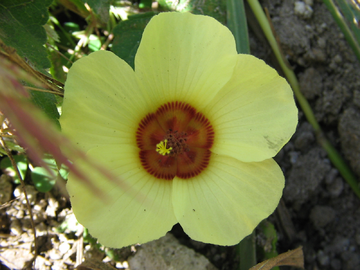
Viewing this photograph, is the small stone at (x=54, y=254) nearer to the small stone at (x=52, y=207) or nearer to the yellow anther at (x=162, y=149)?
the small stone at (x=52, y=207)

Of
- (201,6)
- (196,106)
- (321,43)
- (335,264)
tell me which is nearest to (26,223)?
(196,106)

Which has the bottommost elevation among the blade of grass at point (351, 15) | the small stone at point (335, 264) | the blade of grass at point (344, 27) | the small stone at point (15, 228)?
the small stone at point (15, 228)

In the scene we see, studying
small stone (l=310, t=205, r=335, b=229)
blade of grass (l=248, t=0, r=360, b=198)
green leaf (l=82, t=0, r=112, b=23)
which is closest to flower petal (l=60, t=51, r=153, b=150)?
green leaf (l=82, t=0, r=112, b=23)

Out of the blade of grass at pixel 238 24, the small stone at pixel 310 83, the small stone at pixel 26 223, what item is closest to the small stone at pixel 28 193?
the small stone at pixel 26 223

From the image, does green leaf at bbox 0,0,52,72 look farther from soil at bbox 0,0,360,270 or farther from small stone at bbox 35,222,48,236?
small stone at bbox 35,222,48,236

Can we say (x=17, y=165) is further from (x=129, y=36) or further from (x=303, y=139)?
(x=303, y=139)

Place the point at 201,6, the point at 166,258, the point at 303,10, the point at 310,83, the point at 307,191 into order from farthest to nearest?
the point at 303,10 < the point at 310,83 < the point at 307,191 < the point at 201,6 < the point at 166,258

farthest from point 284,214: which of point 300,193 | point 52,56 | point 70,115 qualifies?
point 52,56
